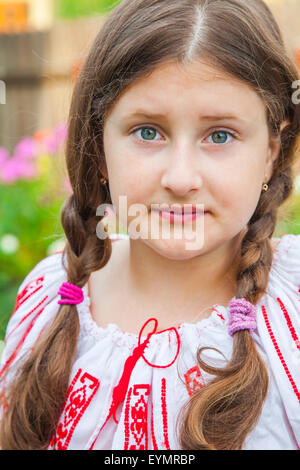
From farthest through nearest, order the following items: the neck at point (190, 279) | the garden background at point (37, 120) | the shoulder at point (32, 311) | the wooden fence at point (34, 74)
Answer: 1. the wooden fence at point (34, 74)
2. the garden background at point (37, 120)
3. the shoulder at point (32, 311)
4. the neck at point (190, 279)

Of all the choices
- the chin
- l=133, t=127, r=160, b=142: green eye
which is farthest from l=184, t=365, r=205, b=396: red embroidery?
l=133, t=127, r=160, b=142: green eye

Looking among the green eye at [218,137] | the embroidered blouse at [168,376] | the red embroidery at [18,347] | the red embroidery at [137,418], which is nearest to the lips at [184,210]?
the green eye at [218,137]

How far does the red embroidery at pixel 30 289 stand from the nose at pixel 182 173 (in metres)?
0.54

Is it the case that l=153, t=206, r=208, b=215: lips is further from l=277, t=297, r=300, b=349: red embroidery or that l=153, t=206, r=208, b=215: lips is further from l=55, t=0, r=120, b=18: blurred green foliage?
l=55, t=0, r=120, b=18: blurred green foliage

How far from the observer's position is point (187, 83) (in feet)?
3.41

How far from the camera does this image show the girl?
107 centimetres

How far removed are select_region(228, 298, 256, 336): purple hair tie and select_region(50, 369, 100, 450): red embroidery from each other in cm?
31

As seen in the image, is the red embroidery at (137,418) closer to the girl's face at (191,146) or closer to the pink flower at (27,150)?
the girl's face at (191,146)

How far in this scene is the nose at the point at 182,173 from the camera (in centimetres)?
104

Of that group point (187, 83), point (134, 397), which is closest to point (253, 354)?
point (134, 397)

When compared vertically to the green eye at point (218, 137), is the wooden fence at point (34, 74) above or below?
above
